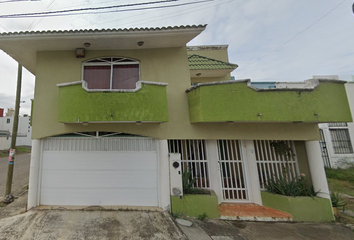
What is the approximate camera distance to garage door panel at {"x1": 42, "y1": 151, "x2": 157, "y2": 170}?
5.13m

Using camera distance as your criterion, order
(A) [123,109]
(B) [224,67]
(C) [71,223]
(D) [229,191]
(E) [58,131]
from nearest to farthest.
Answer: (C) [71,223] < (A) [123,109] < (E) [58,131] < (D) [229,191] < (B) [224,67]

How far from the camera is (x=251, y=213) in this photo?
4797mm

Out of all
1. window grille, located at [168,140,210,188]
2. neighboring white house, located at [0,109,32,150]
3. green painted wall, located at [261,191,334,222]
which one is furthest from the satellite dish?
neighboring white house, located at [0,109,32,150]

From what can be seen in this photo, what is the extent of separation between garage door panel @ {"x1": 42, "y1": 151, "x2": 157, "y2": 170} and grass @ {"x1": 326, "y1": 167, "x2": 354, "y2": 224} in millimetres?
7142

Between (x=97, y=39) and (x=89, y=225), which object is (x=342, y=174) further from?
(x=97, y=39)

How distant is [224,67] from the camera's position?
23.4 ft

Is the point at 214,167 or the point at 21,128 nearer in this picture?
the point at 214,167

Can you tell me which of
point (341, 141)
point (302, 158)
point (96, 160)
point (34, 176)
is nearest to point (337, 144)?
point (341, 141)

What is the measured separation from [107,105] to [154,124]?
169cm

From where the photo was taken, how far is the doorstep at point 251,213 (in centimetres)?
463

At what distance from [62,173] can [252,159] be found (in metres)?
7.16

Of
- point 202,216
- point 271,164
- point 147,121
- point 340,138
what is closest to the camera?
point 147,121

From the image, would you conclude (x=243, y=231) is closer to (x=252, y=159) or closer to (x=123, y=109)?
(x=252, y=159)

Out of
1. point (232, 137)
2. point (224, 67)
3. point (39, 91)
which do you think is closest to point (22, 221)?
point (39, 91)
